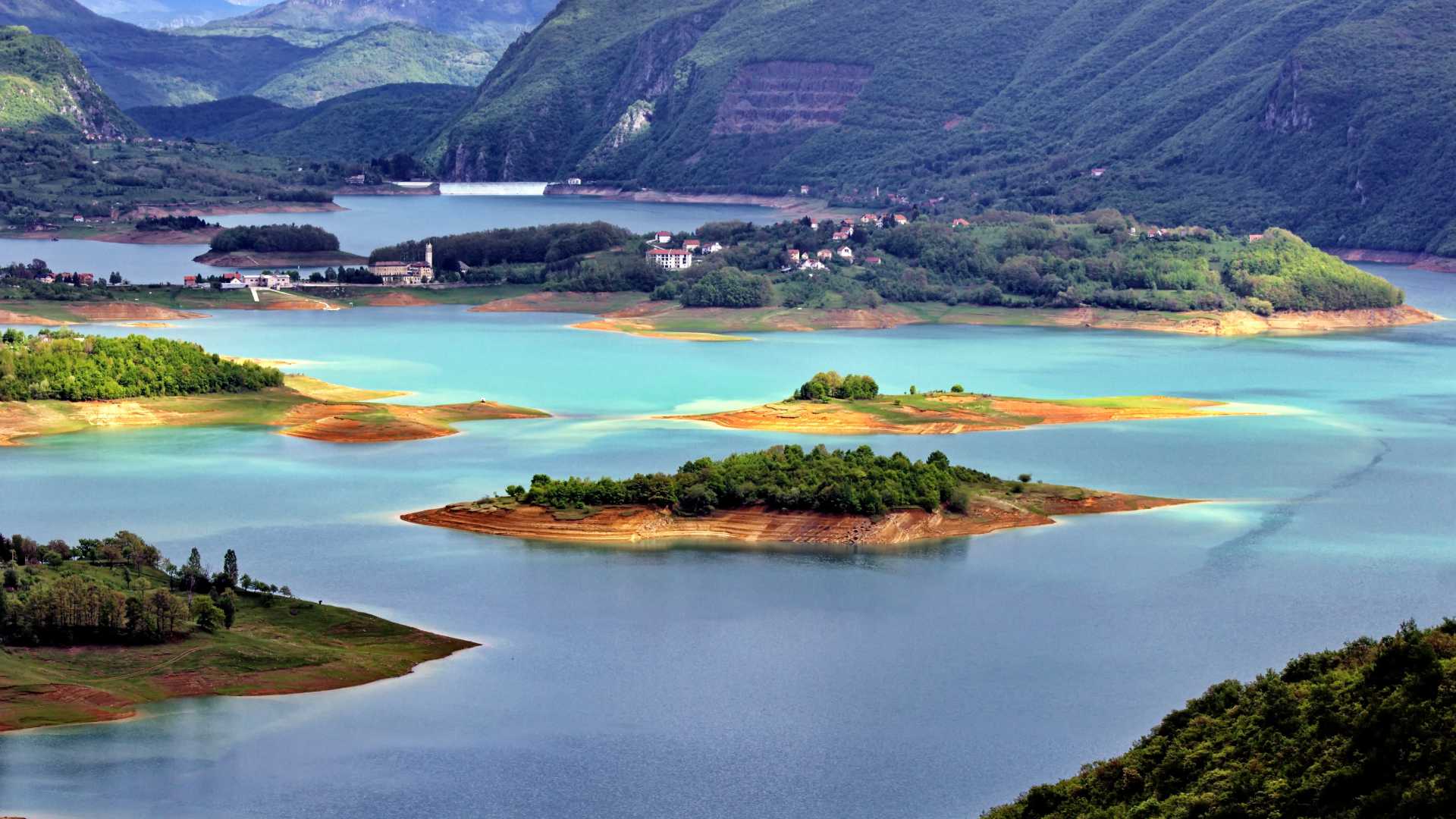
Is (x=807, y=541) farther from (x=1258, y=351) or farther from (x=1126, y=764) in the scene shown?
(x=1258, y=351)

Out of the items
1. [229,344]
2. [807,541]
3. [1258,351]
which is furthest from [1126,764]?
[1258,351]

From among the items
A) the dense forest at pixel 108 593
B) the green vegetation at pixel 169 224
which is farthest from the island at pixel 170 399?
the green vegetation at pixel 169 224

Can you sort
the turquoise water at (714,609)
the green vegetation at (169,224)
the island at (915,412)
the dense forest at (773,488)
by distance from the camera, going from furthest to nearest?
the green vegetation at (169,224) → the island at (915,412) → the dense forest at (773,488) → the turquoise water at (714,609)

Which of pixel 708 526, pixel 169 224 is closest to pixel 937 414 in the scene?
pixel 708 526

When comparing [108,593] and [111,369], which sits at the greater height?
[111,369]

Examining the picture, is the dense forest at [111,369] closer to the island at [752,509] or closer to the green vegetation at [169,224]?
the island at [752,509]

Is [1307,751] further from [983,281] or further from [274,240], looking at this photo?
[274,240]

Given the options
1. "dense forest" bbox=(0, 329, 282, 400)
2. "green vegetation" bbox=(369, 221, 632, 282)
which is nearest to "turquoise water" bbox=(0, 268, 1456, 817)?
"dense forest" bbox=(0, 329, 282, 400)
